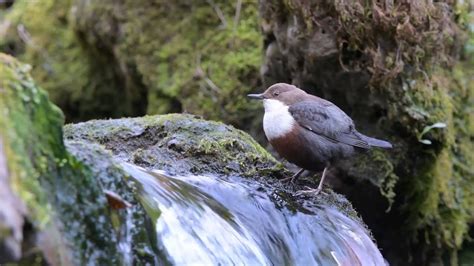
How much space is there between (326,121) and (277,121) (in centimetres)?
26

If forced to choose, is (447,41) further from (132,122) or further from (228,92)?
(132,122)

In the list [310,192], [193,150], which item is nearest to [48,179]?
[193,150]

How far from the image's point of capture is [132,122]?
421cm

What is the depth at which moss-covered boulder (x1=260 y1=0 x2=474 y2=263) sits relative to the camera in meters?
4.82

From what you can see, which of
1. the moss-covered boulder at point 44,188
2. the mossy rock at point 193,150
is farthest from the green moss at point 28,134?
the mossy rock at point 193,150

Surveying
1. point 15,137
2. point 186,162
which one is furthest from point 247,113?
point 15,137

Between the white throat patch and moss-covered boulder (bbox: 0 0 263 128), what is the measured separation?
77.4 inches

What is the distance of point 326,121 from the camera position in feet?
13.2

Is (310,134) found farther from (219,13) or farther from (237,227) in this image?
(219,13)

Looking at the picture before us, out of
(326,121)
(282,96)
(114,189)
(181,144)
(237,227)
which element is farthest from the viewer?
(282,96)

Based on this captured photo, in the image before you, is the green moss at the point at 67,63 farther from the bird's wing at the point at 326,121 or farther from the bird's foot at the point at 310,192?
the bird's foot at the point at 310,192

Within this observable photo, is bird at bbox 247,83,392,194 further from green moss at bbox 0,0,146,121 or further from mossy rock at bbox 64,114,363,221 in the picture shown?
green moss at bbox 0,0,146,121

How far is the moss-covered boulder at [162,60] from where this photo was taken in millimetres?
6348

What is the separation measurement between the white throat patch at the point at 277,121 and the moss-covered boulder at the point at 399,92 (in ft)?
3.07
